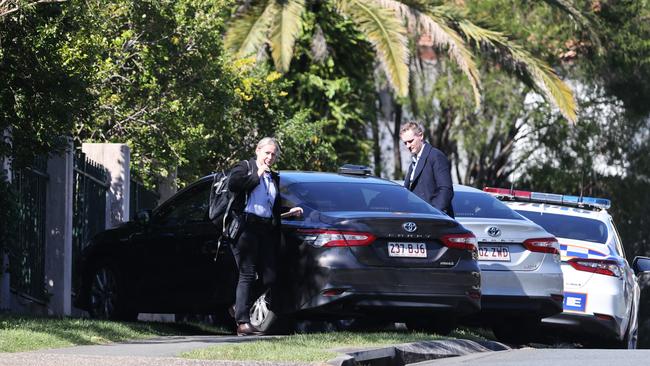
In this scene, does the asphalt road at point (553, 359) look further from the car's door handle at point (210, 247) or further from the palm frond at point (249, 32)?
the palm frond at point (249, 32)

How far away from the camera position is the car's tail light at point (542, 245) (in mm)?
13297

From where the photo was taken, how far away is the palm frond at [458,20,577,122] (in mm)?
24125

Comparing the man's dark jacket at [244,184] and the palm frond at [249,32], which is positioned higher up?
the palm frond at [249,32]

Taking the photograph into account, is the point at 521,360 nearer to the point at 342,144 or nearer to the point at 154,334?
the point at 154,334

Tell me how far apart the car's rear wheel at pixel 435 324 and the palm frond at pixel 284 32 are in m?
10.3

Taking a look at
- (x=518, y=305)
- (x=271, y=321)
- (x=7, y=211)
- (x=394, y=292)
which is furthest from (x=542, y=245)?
(x=7, y=211)

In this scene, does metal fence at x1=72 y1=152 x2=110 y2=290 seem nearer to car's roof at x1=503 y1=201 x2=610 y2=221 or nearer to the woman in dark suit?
the woman in dark suit

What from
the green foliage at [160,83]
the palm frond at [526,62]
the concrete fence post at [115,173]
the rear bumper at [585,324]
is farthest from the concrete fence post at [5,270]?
the palm frond at [526,62]

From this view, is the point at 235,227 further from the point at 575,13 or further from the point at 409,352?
the point at 575,13

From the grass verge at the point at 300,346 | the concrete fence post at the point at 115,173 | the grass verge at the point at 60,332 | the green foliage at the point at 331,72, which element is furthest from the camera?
the green foliage at the point at 331,72

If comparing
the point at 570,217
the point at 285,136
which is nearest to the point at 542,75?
the point at 285,136

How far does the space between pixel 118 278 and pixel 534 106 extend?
2408 centimetres

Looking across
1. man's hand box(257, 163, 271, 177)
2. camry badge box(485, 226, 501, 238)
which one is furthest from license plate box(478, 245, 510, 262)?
man's hand box(257, 163, 271, 177)

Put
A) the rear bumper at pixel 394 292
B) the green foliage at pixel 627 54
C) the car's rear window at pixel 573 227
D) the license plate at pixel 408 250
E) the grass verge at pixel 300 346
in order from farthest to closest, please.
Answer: the green foliage at pixel 627 54
the car's rear window at pixel 573 227
the license plate at pixel 408 250
the rear bumper at pixel 394 292
the grass verge at pixel 300 346
